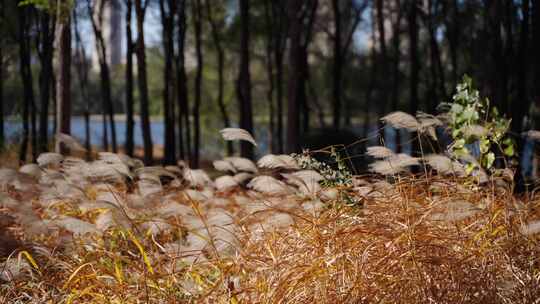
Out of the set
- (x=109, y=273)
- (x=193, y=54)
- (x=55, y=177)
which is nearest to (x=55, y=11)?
(x=55, y=177)

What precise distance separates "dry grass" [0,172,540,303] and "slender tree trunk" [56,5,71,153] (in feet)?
13.5

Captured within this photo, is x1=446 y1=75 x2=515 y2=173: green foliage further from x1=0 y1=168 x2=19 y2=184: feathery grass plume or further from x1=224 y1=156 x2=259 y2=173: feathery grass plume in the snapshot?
x1=0 y1=168 x2=19 y2=184: feathery grass plume

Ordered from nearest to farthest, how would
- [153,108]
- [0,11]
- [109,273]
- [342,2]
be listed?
1. [109,273]
2. [0,11]
3. [342,2]
4. [153,108]

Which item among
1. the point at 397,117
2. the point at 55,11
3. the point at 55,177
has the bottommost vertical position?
the point at 55,177

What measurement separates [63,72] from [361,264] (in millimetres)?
5450

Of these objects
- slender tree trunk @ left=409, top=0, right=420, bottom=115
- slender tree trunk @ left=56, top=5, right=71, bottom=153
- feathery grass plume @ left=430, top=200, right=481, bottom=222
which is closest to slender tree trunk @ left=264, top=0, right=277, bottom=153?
slender tree trunk @ left=409, top=0, right=420, bottom=115

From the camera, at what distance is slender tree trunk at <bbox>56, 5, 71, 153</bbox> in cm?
655

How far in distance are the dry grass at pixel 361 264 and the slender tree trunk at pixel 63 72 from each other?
4130 millimetres

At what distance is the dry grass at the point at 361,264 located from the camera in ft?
7.09

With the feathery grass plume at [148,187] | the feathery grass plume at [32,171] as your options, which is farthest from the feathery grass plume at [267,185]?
the feathery grass plume at [32,171]

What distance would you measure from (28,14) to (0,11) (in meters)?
0.69

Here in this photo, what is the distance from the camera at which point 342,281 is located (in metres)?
2.21

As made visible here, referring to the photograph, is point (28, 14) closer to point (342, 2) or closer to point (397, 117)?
point (342, 2)

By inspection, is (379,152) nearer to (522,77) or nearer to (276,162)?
(276,162)
